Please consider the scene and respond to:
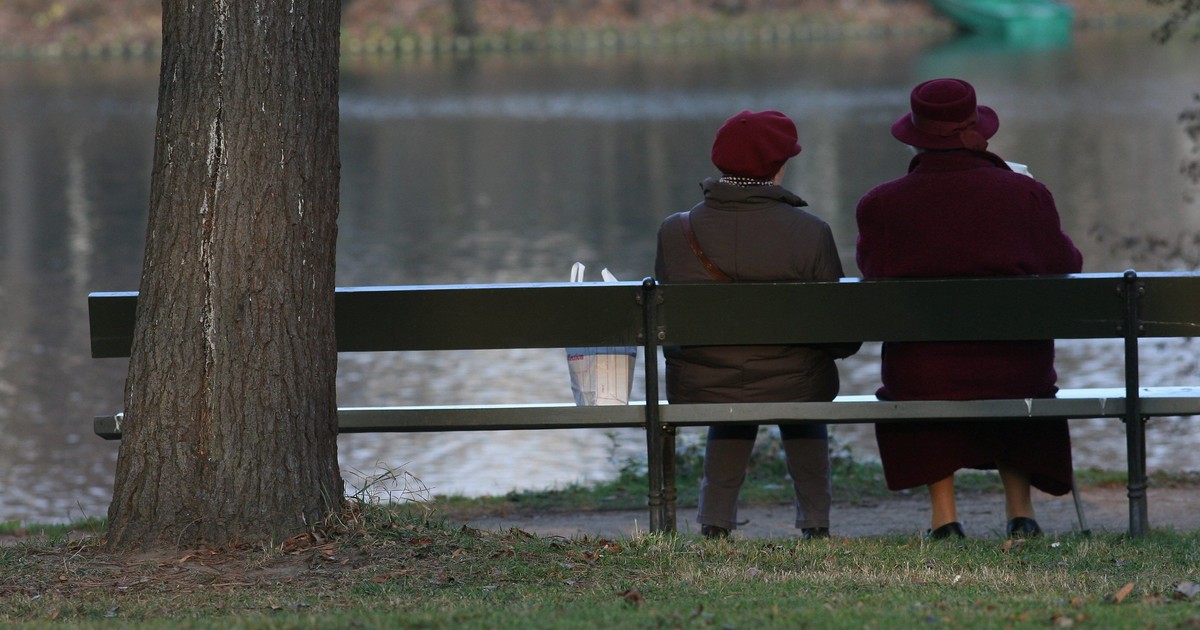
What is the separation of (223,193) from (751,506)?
3.13 meters

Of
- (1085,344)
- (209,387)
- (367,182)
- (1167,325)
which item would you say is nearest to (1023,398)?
(1167,325)

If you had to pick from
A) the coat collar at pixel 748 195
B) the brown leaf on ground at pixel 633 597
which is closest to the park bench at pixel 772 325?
the coat collar at pixel 748 195

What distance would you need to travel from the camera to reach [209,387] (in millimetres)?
4586

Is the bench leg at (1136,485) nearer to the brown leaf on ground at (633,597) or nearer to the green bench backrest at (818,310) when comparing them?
the green bench backrest at (818,310)

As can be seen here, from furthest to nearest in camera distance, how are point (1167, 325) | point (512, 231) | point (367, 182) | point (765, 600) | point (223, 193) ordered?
point (367, 182), point (512, 231), point (1167, 325), point (223, 193), point (765, 600)

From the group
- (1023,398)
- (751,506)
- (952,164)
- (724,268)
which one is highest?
(952,164)

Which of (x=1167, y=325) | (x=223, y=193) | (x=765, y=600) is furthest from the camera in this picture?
(x=1167, y=325)

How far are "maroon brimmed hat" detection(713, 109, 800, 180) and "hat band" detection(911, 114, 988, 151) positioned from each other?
0.46m

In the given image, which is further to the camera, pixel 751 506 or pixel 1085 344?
pixel 1085 344

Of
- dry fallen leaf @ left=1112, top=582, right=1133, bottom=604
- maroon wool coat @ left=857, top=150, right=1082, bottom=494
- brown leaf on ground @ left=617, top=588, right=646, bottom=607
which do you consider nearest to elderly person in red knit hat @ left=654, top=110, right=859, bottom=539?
maroon wool coat @ left=857, top=150, right=1082, bottom=494

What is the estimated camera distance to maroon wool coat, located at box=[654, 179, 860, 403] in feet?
17.1

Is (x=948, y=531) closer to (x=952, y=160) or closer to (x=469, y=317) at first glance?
(x=952, y=160)

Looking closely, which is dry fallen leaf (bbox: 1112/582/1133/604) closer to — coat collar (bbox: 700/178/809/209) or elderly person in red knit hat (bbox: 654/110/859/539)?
elderly person in red knit hat (bbox: 654/110/859/539)

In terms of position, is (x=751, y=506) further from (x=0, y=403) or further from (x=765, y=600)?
(x=0, y=403)
